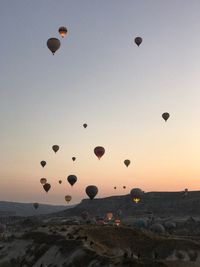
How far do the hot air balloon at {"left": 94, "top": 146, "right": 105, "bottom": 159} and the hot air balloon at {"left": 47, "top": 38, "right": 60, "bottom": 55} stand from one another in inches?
851

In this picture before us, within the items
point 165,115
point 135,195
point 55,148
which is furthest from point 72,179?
point 135,195

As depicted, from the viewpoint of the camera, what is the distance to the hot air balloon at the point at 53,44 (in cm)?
6931

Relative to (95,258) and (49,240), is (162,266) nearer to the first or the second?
(95,258)

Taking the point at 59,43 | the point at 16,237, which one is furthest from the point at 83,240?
the point at 59,43

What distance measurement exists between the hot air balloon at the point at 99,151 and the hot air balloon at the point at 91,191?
6289 mm

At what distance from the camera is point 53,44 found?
69812 millimetres

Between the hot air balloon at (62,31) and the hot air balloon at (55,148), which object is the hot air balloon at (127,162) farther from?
the hot air balloon at (62,31)

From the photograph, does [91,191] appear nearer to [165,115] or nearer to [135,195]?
[165,115]

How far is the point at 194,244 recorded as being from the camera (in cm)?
7538

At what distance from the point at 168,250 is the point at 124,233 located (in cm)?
902

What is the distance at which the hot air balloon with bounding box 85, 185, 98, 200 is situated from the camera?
8250cm

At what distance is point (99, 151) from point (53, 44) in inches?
886

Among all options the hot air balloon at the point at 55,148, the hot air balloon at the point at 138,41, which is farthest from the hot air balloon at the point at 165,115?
the hot air balloon at the point at 55,148

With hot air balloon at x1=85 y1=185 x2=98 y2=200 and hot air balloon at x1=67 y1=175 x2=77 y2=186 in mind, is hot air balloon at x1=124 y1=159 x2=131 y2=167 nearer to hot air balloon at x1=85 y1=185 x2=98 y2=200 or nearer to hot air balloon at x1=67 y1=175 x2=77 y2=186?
hot air balloon at x1=67 y1=175 x2=77 y2=186
